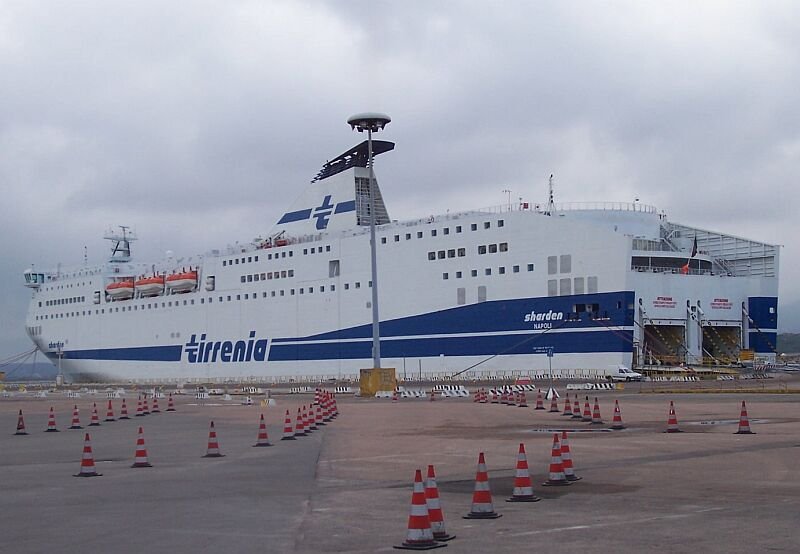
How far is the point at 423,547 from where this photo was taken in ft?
26.0

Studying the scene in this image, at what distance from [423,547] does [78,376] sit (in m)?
86.6

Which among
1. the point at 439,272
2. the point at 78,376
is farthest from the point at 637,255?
the point at 78,376

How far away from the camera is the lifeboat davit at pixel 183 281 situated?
77125 millimetres

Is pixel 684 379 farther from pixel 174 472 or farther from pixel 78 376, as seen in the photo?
pixel 78 376

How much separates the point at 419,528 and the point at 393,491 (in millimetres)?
3835

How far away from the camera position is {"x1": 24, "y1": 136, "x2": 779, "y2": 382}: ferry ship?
5353cm

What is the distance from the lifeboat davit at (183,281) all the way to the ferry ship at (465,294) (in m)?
0.14

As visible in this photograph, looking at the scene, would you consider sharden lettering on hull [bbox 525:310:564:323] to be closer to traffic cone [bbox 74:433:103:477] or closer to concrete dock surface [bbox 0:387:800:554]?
concrete dock surface [bbox 0:387:800:554]

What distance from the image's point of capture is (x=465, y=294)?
189 ft

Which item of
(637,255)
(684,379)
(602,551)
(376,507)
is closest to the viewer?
(602,551)

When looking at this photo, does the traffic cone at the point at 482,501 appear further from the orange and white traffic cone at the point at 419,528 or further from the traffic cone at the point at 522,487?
the orange and white traffic cone at the point at 419,528

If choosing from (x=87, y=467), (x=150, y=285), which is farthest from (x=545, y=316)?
(x=87, y=467)

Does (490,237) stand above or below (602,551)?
above

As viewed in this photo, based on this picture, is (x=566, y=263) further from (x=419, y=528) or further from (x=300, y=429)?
(x=419, y=528)
